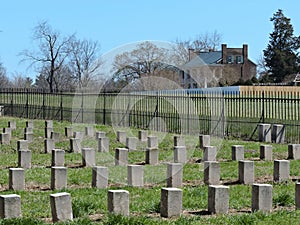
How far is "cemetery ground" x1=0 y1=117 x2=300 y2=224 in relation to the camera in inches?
338

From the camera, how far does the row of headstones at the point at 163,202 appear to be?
335 inches

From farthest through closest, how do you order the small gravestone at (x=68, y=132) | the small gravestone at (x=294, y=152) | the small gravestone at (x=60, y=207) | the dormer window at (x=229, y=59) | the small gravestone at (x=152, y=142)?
the dormer window at (x=229, y=59), the small gravestone at (x=68, y=132), the small gravestone at (x=152, y=142), the small gravestone at (x=294, y=152), the small gravestone at (x=60, y=207)

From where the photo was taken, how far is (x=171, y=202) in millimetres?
8961

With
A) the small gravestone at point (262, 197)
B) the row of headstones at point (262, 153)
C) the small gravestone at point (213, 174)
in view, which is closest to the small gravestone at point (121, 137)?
the row of headstones at point (262, 153)

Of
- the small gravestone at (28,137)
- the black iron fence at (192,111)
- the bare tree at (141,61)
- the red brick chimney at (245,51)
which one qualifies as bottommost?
the small gravestone at (28,137)

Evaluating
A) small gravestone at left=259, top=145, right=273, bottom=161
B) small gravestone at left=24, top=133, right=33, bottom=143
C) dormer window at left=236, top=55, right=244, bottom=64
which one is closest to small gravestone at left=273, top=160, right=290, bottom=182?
small gravestone at left=259, top=145, right=273, bottom=161

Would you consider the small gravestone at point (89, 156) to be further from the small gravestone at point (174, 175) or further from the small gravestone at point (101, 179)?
the small gravestone at point (174, 175)

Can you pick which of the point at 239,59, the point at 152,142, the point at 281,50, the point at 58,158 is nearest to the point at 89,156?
the point at 58,158

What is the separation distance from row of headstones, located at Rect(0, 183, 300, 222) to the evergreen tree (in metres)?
69.2

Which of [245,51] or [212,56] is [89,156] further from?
[245,51]

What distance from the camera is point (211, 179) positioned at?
12016 millimetres

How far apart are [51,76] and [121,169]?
108 feet

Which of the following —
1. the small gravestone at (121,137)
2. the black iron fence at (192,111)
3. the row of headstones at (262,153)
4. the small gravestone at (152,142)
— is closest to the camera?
the row of headstones at (262,153)

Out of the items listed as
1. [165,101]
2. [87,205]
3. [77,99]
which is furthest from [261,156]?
[77,99]
